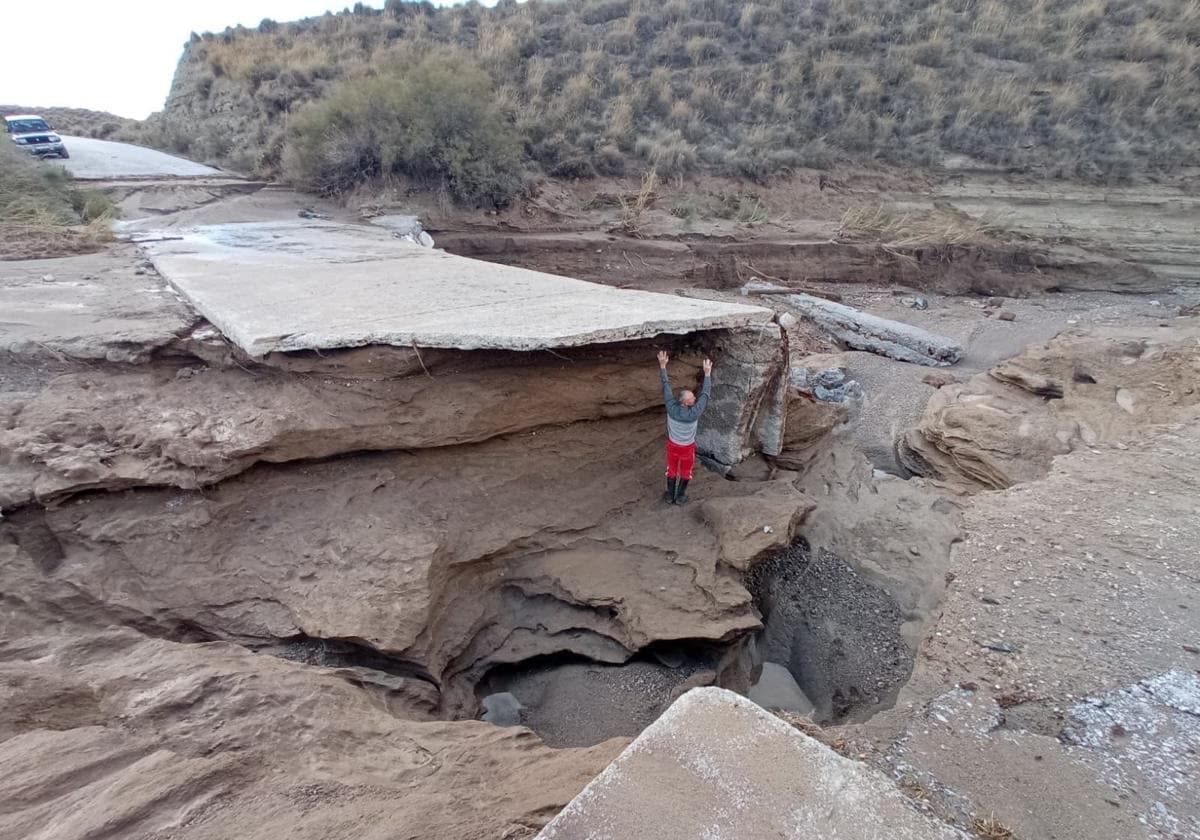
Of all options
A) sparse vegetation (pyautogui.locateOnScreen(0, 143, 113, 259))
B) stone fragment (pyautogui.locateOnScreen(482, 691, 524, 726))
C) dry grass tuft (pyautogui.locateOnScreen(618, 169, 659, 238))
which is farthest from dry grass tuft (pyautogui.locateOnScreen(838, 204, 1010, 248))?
sparse vegetation (pyautogui.locateOnScreen(0, 143, 113, 259))

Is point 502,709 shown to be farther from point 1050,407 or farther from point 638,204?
point 638,204

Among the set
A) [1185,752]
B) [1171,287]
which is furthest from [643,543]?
[1171,287]

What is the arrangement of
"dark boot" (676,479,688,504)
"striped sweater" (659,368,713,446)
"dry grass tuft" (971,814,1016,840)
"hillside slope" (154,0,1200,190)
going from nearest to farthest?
"dry grass tuft" (971,814,1016,840)
"striped sweater" (659,368,713,446)
"dark boot" (676,479,688,504)
"hillside slope" (154,0,1200,190)

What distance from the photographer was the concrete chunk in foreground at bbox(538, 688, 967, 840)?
64.3 inches

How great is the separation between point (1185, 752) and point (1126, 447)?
3282 mm

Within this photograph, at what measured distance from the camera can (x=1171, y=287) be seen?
38.4 ft

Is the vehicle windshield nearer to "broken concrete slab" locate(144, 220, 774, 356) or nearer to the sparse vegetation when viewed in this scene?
the sparse vegetation

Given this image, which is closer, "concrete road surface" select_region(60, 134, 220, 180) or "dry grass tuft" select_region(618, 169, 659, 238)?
"concrete road surface" select_region(60, 134, 220, 180)

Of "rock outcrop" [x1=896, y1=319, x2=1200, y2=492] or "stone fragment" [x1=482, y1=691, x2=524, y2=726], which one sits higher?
"rock outcrop" [x1=896, y1=319, x2=1200, y2=492]

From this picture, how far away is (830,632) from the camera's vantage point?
4.25 metres

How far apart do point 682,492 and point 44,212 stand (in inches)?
322

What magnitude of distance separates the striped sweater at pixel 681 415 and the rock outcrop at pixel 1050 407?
9.27 feet

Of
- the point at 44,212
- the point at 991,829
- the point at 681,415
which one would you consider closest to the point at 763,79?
the point at 44,212

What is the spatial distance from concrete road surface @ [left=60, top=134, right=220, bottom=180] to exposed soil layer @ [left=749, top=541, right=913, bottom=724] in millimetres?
11643
